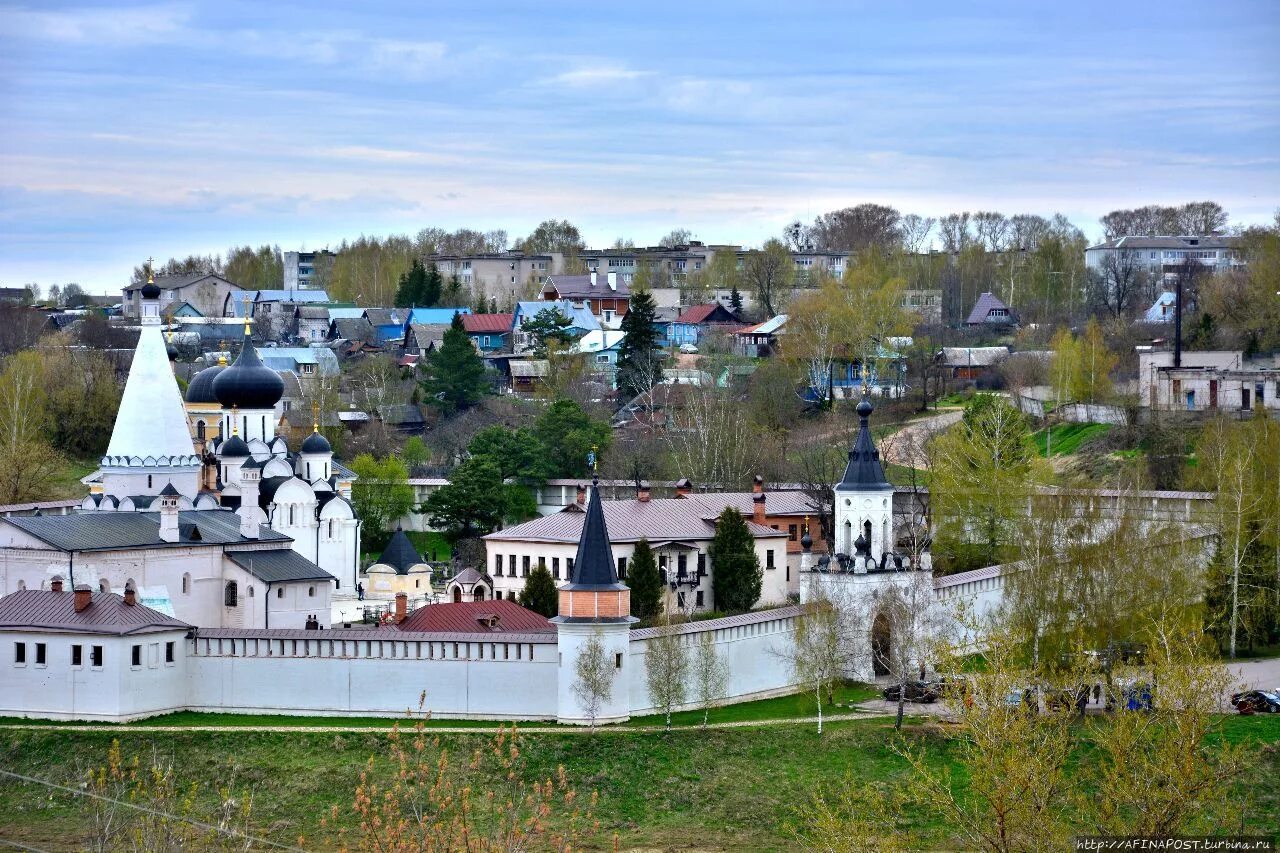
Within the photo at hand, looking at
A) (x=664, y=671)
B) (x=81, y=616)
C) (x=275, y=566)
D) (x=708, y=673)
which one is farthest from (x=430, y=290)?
(x=664, y=671)

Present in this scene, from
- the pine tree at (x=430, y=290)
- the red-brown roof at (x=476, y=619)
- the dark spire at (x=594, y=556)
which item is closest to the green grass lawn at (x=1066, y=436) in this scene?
the red-brown roof at (x=476, y=619)

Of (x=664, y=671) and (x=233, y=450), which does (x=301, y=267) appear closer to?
(x=233, y=450)

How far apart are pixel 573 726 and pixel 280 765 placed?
13.3ft

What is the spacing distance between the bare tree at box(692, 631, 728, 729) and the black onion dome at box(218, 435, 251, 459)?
14.5m

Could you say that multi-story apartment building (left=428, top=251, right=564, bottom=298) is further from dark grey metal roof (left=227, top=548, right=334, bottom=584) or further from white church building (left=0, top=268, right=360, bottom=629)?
dark grey metal roof (left=227, top=548, right=334, bottom=584)

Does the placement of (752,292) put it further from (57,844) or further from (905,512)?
(57,844)

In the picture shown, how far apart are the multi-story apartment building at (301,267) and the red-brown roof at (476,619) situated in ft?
261

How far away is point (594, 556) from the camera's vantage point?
32.9 meters

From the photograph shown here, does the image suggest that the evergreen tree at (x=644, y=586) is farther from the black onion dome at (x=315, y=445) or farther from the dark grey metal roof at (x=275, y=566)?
the black onion dome at (x=315, y=445)

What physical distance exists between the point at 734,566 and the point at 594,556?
7.59m

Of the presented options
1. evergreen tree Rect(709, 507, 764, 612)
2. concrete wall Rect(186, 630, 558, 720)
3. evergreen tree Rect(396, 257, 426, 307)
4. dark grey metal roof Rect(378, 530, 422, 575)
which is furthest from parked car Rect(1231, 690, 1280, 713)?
evergreen tree Rect(396, 257, 426, 307)

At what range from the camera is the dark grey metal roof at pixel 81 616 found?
109 feet

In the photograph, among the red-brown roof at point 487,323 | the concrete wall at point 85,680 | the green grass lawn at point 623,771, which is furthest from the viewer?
the red-brown roof at point 487,323

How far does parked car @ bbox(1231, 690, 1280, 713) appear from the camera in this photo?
108 ft
